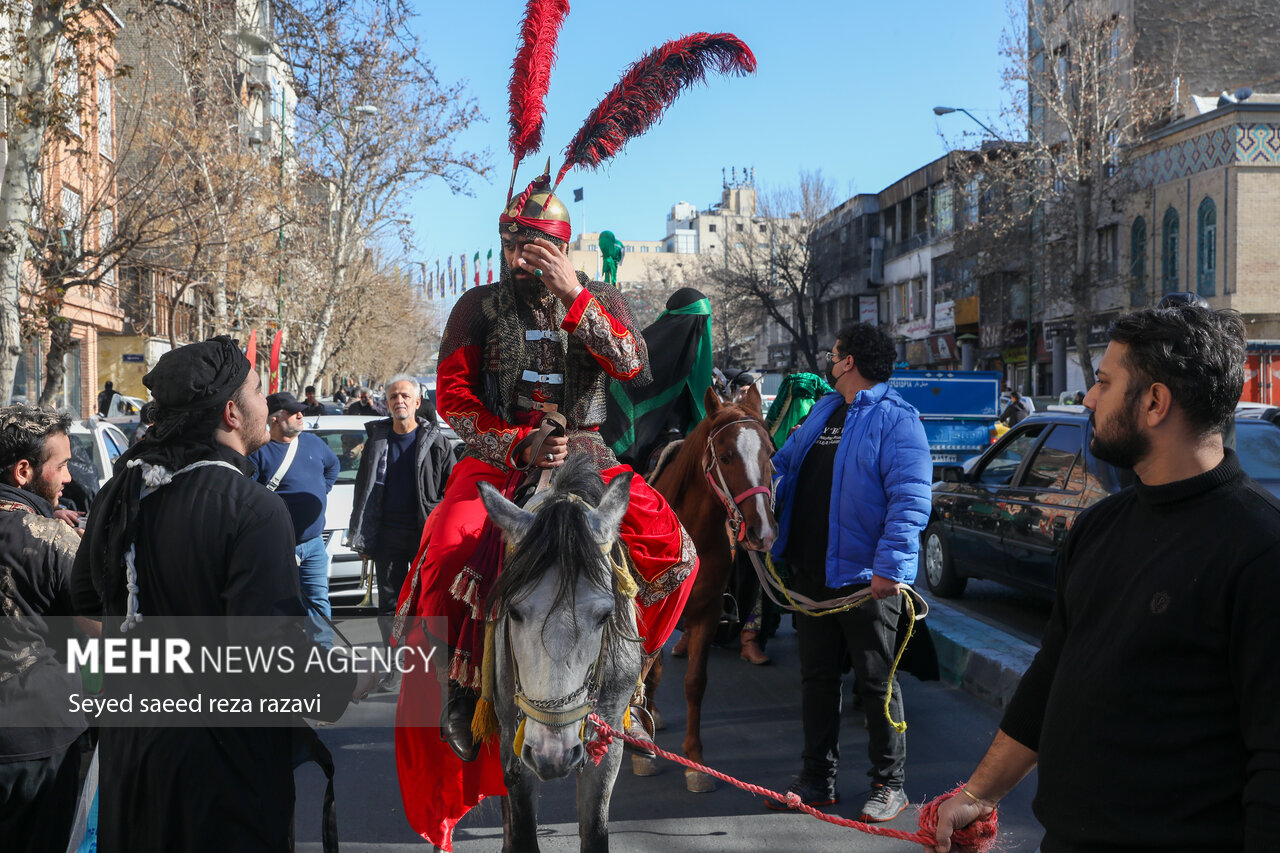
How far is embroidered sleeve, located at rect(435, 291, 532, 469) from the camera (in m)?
4.08

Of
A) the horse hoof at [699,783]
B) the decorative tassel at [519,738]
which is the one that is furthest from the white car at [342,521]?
A: the decorative tassel at [519,738]

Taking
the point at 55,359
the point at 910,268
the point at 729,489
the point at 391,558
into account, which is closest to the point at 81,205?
the point at 55,359

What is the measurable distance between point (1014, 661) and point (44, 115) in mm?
9811

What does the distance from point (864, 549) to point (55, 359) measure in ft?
45.5

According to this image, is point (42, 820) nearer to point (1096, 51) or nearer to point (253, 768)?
point (253, 768)

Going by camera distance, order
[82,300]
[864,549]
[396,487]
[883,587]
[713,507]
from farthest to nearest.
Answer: [82,300], [396,487], [713,507], [864,549], [883,587]

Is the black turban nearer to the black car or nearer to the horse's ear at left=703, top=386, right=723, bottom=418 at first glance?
the horse's ear at left=703, top=386, right=723, bottom=418

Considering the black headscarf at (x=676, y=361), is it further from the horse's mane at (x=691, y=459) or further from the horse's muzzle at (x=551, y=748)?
the horse's muzzle at (x=551, y=748)

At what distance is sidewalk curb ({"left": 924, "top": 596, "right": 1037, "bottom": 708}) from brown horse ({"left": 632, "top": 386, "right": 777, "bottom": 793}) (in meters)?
2.27

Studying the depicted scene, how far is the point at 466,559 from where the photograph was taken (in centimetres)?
381

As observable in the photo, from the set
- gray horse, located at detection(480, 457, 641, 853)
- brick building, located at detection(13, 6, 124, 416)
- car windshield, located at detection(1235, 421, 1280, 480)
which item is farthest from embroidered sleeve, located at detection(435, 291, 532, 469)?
brick building, located at detection(13, 6, 124, 416)

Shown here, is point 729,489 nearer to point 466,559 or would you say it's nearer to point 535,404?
point 535,404

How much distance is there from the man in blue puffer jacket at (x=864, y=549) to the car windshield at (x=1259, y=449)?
13.1 feet

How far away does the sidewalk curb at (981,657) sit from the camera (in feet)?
22.7
